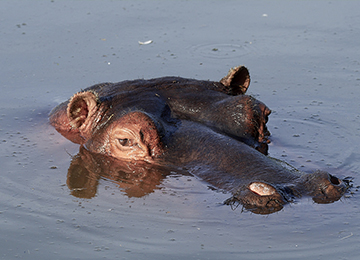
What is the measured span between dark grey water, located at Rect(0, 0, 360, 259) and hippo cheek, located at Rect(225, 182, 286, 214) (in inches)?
3.0

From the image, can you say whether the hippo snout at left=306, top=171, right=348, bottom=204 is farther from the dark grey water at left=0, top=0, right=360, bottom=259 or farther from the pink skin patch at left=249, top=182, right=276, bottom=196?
the pink skin patch at left=249, top=182, right=276, bottom=196

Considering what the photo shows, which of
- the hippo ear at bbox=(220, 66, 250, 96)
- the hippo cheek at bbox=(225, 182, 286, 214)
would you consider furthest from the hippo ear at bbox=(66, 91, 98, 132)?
the hippo cheek at bbox=(225, 182, 286, 214)

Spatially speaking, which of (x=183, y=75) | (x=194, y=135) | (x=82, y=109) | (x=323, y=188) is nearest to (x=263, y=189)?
(x=323, y=188)

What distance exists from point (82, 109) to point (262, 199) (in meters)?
2.78

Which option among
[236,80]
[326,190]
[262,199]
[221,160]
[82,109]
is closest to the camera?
[262,199]

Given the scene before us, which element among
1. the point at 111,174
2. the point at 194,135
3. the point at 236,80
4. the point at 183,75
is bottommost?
the point at 183,75

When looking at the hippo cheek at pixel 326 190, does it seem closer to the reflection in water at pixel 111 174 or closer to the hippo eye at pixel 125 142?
the reflection in water at pixel 111 174

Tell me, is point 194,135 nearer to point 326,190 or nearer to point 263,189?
point 263,189

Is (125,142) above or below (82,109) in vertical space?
below

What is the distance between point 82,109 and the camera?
6.89 m

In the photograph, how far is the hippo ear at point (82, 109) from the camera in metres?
6.66

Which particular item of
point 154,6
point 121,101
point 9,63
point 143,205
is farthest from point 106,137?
point 154,6

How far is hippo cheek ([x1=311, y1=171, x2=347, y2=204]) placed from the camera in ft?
17.5

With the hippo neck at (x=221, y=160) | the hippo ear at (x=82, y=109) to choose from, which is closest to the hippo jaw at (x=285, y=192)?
the hippo neck at (x=221, y=160)
